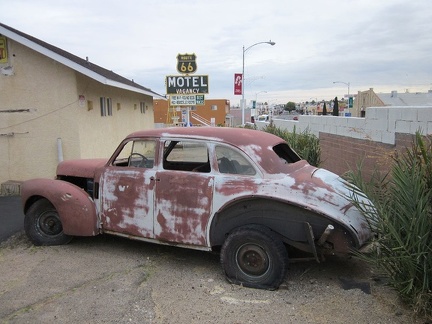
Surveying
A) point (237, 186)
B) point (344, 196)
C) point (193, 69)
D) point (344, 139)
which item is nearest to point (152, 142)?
point (237, 186)

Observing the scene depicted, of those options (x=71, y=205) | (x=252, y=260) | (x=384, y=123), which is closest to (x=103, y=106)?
(x=71, y=205)

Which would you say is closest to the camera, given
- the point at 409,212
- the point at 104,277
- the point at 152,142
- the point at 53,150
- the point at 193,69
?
the point at 409,212

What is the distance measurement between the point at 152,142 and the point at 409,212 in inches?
Result: 120

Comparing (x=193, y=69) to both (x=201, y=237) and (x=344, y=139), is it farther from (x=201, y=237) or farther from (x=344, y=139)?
(x=201, y=237)

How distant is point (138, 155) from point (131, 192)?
541 millimetres

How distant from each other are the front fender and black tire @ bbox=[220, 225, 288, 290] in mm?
1951

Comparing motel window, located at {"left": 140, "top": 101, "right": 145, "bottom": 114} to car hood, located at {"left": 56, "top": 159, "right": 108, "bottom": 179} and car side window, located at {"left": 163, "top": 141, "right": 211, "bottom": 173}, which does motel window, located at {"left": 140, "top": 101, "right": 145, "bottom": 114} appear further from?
car side window, located at {"left": 163, "top": 141, "right": 211, "bottom": 173}

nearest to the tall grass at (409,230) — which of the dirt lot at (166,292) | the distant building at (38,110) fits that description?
the dirt lot at (166,292)

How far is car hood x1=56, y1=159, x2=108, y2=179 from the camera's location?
5473mm

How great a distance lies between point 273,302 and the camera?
3.89m

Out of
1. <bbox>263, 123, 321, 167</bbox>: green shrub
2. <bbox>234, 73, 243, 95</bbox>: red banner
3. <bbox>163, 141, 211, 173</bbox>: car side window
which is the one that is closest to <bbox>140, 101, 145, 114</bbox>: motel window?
<bbox>234, 73, 243, 95</bbox>: red banner

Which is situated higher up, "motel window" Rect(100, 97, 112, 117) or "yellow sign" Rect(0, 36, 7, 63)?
"yellow sign" Rect(0, 36, 7, 63)

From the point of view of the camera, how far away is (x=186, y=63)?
14.9 metres

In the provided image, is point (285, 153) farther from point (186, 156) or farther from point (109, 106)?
point (109, 106)
